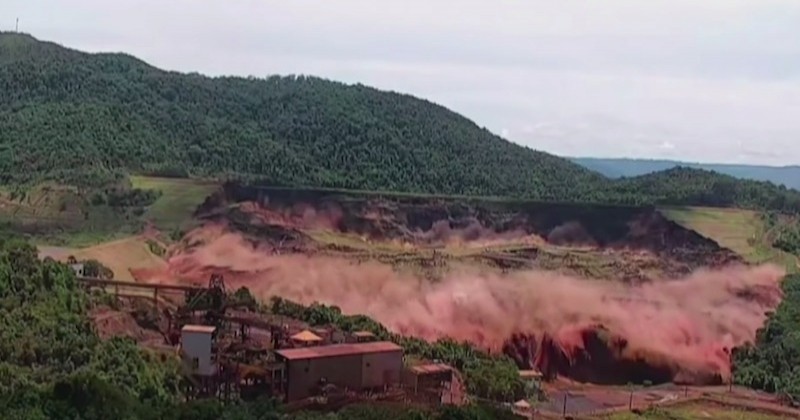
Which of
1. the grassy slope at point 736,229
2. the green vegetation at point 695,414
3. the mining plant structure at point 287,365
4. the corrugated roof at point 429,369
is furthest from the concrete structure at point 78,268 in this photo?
the grassy slope at point 736,229

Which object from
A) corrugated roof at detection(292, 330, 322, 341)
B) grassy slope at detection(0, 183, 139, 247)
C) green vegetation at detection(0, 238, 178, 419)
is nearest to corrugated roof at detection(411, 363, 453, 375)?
corrugated roof at detection(292, 330, 322, 341)

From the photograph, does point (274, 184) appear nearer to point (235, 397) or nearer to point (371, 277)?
point (371, 277)

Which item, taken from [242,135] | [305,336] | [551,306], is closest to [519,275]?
[551,306]

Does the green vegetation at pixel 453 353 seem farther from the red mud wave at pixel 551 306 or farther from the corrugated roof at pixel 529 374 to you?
the red mud wave at pixel 551 306

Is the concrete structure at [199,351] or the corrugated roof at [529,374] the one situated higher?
the concrete structure at [199,351]

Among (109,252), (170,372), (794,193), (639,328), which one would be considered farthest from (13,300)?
(794,193)

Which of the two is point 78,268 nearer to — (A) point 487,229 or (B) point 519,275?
(B) point 519,275
